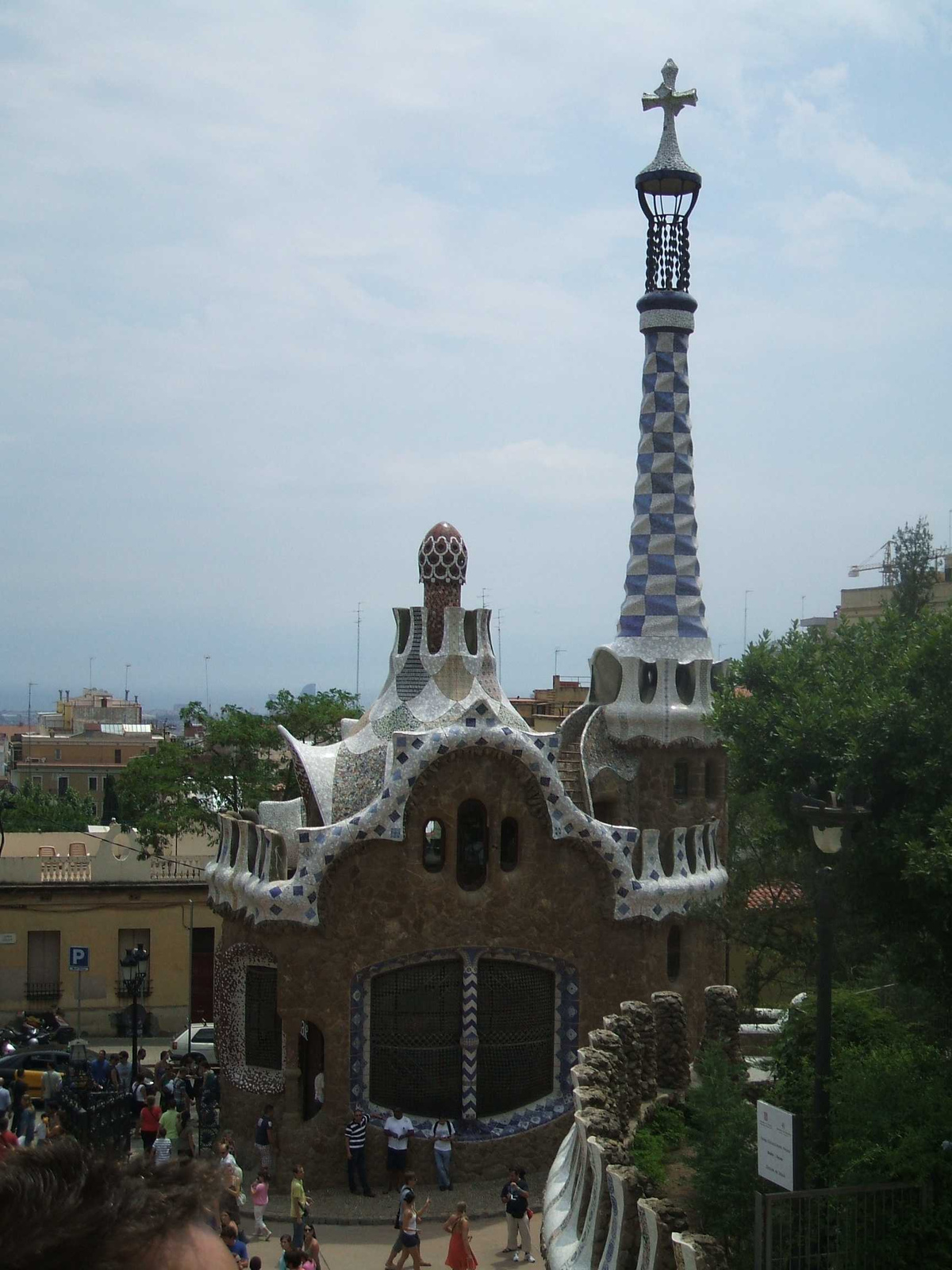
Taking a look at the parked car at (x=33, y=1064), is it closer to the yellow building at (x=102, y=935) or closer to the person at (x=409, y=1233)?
the yellow building at (x=102, y=935)

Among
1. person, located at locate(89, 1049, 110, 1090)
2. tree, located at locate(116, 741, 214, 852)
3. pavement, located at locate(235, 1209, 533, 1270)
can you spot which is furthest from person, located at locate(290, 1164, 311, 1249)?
tree, located at locate(116, 741, 214, 852)

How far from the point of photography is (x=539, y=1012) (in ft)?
57.8

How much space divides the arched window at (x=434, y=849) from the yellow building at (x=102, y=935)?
993cm

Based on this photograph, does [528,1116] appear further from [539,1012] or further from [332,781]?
[332,781]

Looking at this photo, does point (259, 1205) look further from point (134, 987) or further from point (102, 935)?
point (102, 935)

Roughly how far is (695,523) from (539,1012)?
6903 mm

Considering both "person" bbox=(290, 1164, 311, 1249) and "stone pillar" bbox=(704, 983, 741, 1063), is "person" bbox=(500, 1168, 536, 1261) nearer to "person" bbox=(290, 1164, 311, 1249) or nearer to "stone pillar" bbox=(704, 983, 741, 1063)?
"person" bbox=(290, 1164, 311, 1249)

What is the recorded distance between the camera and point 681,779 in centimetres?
1969

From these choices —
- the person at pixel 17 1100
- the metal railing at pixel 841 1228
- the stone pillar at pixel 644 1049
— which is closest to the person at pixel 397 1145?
the stone pillar at pixel 644 1049

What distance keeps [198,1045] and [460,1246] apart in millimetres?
11531

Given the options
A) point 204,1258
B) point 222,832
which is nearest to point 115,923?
point 222,832

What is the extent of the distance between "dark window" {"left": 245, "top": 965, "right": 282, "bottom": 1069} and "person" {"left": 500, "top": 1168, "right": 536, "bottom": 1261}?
15.8ft

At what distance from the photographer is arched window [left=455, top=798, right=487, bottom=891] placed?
17375 mm

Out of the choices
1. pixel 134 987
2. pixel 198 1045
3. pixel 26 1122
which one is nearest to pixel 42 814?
pixel 198 1045
